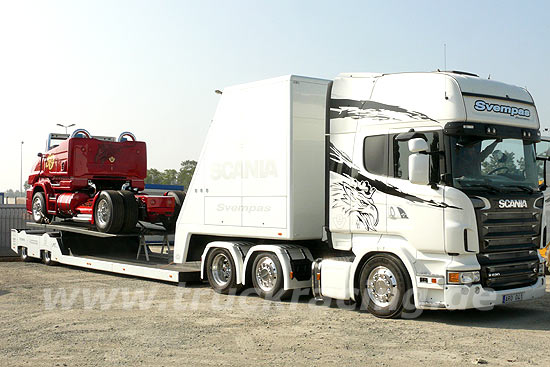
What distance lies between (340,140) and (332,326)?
291 centimetres

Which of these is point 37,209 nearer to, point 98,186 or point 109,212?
point 98,186

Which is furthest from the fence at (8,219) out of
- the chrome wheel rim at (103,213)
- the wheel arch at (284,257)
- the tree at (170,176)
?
the tree at (170,176)

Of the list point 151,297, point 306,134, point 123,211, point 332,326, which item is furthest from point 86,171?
point 332,326

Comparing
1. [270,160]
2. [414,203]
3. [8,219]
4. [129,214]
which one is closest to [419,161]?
[414,203]

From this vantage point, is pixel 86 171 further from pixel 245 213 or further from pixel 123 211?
pixel 245 213

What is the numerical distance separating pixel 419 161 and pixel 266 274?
367 centimetres

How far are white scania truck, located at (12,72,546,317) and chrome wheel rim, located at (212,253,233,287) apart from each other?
4cm

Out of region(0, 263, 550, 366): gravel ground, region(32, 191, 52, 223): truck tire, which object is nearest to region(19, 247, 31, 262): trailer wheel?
region(32, 191, 52, 223): truck tire

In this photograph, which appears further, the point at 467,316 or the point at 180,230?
the point at 180,230

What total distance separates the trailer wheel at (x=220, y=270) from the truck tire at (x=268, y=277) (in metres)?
0.57

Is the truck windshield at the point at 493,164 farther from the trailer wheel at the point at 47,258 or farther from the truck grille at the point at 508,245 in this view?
the trailer wheel at the point at 47,258

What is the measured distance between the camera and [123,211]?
584 inches

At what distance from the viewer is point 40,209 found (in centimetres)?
1812

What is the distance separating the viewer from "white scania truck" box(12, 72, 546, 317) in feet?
29.9
